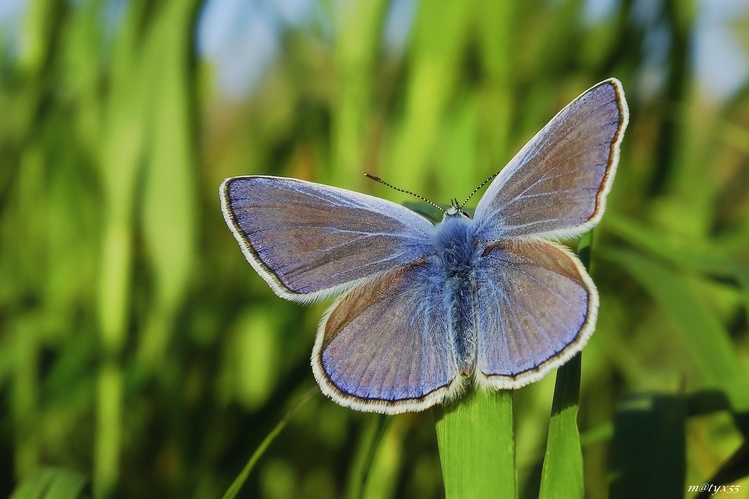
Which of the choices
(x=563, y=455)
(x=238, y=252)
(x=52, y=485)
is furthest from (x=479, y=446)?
(x=238, y=252)

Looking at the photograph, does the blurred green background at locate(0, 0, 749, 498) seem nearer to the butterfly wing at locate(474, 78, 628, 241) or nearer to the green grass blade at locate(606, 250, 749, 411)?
the green grass blade at locate(606, 250, 749, 411)

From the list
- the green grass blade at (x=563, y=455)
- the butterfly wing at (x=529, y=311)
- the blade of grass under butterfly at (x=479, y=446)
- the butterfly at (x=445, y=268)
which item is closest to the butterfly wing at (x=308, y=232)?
the butterfly at (x=445, y=268)

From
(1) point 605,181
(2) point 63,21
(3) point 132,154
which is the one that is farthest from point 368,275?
(2) point 63,21

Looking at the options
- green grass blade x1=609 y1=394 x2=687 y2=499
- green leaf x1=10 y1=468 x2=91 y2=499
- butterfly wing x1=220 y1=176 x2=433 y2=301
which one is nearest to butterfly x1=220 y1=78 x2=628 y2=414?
butterfly wing x1=220 y1=176 x2=433 y2=301

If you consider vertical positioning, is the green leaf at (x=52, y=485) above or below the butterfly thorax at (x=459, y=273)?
below

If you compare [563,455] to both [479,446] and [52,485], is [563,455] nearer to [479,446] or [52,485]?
[479,446]

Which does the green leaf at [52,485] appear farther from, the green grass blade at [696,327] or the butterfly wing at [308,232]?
the green grass blade at [696,327]

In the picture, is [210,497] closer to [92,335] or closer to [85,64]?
[92,335]
